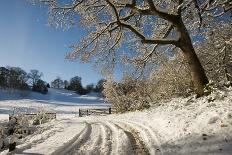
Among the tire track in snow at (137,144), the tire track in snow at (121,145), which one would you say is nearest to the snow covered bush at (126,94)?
the tire track in snow at (137,144)

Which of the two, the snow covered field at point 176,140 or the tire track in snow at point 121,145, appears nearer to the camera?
the snow covered field at point 176,140

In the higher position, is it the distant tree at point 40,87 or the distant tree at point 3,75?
the distant tree at point 3,75

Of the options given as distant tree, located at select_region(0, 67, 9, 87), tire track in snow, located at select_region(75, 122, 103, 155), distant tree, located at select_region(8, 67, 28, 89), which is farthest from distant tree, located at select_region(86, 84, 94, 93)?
tire track in snow, located at select_region(75, 122, 103, 155)

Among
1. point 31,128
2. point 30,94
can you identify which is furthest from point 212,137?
point 30,94

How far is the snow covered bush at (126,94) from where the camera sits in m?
43.2

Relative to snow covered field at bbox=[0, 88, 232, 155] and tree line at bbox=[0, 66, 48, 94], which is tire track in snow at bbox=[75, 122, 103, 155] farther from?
tree line at bbox=[0, 66, 48, 94]

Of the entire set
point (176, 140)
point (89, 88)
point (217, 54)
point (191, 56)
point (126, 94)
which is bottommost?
point (176, 140)

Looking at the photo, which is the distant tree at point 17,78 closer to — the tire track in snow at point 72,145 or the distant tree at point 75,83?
the distant tree at point 75,83

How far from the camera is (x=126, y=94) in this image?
51.8 meters

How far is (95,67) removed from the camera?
24.7m

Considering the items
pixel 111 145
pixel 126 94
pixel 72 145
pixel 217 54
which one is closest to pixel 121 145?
pixel 111 145

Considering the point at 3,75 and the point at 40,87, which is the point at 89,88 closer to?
the point at 40,87

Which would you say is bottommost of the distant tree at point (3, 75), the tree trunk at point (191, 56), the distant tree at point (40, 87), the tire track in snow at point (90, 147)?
the tire track in snow at point (90, 147)

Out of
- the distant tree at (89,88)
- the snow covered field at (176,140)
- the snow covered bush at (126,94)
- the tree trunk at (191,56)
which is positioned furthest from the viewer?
the distant tree at (89,88)
